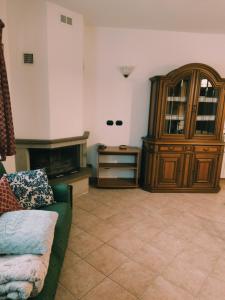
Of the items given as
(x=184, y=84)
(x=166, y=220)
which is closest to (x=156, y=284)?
(x=166, y=220)

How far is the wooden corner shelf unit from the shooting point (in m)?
3.45

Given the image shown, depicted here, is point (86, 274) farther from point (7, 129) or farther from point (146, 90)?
point (146, 90)

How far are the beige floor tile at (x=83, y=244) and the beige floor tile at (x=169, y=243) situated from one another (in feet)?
1.96

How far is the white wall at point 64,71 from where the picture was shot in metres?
2.63

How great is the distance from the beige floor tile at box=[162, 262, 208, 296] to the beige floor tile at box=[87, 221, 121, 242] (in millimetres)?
683

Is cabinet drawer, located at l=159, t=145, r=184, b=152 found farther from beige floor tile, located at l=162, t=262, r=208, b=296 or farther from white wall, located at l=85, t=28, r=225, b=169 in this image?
beige floor tile, located at l=162, t=262, r=208, b=296

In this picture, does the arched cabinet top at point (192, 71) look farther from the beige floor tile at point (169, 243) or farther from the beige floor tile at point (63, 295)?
the beige floor tile at point (63, 295)

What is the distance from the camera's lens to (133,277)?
1.74m

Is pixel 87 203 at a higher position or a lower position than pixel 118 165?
lower

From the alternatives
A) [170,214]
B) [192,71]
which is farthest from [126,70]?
[170,214]

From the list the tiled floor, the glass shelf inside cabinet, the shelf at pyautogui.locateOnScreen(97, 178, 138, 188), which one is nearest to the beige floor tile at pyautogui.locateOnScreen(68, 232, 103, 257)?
the tiled floor

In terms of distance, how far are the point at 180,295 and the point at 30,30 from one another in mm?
3135

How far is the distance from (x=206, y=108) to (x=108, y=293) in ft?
9.75

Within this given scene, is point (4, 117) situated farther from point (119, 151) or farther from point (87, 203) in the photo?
point (119, 151)
